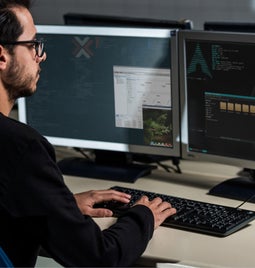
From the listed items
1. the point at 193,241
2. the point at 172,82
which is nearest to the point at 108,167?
the point at 172,82

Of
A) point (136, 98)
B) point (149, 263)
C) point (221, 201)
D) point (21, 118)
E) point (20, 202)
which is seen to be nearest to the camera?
point (20, 202)

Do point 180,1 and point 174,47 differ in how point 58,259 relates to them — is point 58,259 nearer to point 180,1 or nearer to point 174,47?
point 174,47

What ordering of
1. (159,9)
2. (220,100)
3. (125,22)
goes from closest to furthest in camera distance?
(220,100), (125,22), (159,9)

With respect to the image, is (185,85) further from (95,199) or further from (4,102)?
(4,102)

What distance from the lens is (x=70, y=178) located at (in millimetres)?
2674

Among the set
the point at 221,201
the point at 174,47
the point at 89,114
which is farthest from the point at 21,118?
the point at 221,201

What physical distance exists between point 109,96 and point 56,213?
948mm

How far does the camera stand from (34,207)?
175 cm


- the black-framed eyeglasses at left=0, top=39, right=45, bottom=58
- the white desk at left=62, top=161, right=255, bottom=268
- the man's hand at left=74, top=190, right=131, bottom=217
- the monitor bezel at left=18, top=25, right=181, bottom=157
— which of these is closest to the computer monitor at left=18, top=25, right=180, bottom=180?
the monitor bezel at left=18, top=25, right=181, bottom=157

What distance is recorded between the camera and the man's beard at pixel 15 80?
1.93m

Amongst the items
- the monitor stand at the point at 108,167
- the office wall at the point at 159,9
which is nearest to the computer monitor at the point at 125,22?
the monitor stand at the point at 108,167

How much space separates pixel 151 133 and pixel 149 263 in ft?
2.43

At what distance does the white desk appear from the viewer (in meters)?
1.90

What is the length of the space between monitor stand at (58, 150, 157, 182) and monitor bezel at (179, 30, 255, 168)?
0.67 feet
